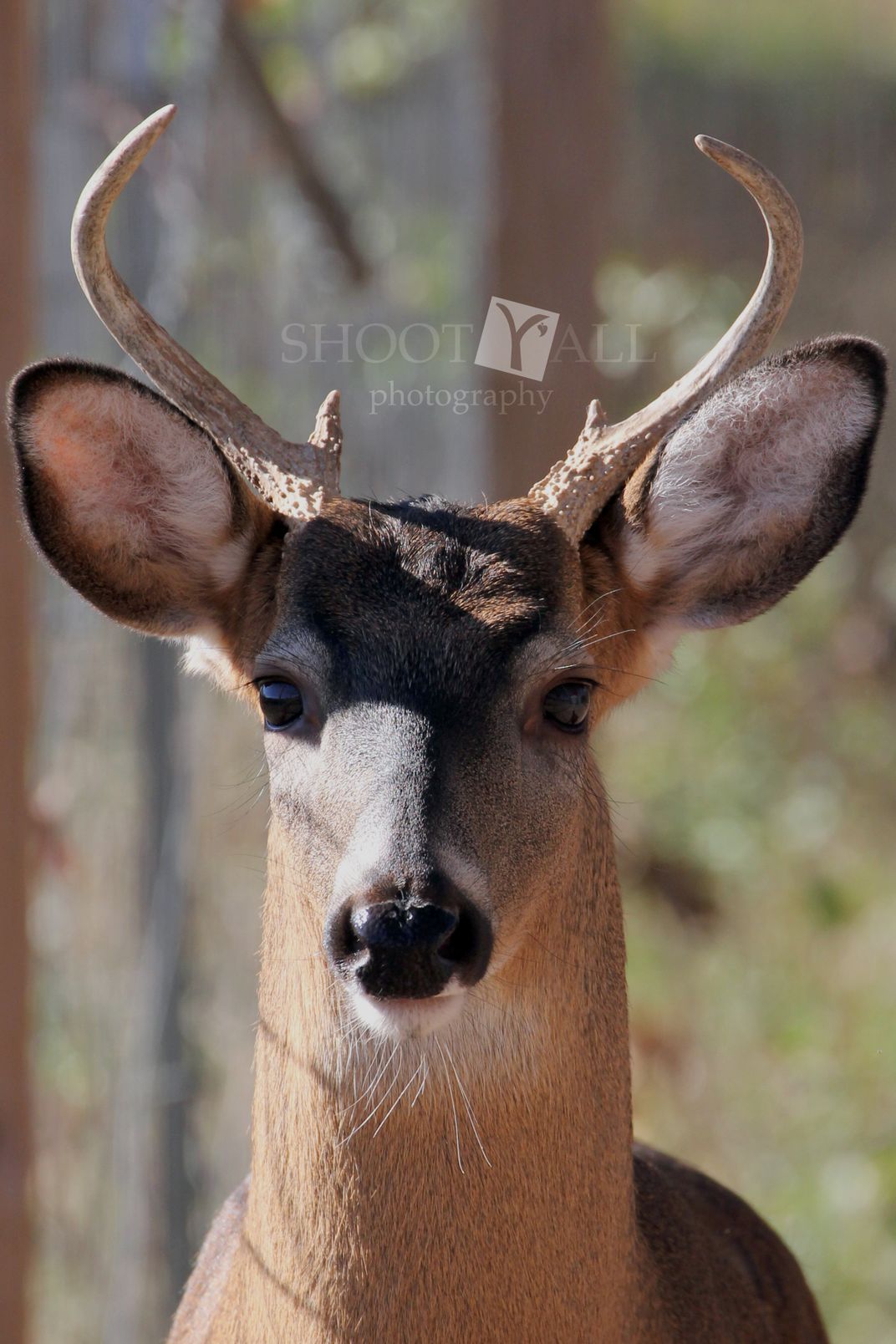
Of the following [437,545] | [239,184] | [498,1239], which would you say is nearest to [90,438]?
[437,545]

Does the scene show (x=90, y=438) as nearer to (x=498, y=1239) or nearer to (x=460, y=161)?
(x=498, y=1239)

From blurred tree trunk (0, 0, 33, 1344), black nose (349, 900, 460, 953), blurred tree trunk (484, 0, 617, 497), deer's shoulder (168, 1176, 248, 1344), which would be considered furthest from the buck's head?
blurred tree trunk (484, 0, 617, 497)

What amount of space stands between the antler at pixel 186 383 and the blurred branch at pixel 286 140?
2382mm

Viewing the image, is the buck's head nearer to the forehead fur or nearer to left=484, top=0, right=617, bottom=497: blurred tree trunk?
the forehead fur

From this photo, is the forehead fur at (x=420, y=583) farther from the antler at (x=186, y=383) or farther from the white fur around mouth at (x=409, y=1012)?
the white fur around mouth at (x=409, y=1012)

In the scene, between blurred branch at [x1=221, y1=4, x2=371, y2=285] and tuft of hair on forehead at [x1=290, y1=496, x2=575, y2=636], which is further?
blurred branch at [x1=221, y1=4, x2=371, y2=285]

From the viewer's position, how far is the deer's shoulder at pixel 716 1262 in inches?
115

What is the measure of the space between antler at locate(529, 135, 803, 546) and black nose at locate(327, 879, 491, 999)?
2.86 feet

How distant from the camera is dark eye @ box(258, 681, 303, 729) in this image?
257cm

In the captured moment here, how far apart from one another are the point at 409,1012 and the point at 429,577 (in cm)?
69

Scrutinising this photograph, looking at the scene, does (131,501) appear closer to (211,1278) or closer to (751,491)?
(751,491)

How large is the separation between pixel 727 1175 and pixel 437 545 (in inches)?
163

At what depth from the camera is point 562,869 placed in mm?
2537

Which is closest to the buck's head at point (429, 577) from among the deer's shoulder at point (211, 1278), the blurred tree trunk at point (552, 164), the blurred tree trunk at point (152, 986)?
the deer's shoulder at point (211, 1278)
